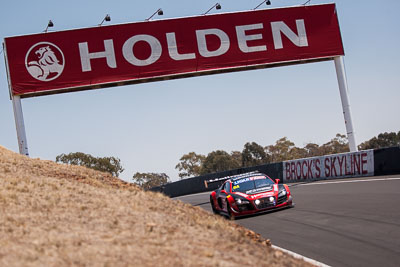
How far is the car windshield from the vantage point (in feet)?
51.0

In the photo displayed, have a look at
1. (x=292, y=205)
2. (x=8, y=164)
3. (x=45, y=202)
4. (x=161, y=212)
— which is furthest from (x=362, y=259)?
(x=8, y=164)

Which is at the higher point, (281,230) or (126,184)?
(126,184)

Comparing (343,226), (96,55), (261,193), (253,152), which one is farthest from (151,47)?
(253,152)

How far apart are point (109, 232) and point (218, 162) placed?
79.7 meters

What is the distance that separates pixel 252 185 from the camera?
15922 millimetres

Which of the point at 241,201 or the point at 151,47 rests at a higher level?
the point at 151,47

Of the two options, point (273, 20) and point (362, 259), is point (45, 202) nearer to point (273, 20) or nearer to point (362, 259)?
point (362, 259)

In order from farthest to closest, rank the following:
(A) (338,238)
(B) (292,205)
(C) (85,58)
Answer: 1. (C) (85,58)
2. (B) (292,205)
3. (A) (338,238)

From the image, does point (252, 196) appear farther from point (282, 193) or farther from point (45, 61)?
point (45, 61)

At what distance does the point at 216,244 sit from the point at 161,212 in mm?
2253

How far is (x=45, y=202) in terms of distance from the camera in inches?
361

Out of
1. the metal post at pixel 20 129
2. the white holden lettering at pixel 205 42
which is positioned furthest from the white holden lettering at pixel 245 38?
the metal post at pixel 20 129

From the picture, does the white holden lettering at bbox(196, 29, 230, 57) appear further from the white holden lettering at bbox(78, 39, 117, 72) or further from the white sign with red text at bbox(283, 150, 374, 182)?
the white sign with red text at bbox(283, 150, 374, 182)

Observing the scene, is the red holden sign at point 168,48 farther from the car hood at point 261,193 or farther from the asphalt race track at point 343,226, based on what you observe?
the car hood at point 261,193
